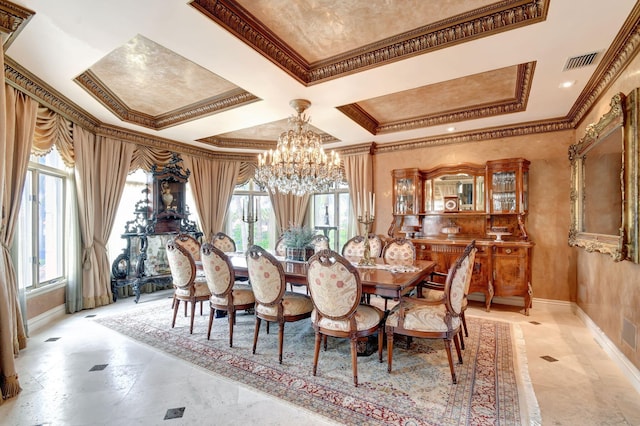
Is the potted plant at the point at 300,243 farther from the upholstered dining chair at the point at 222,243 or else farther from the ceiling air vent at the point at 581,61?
the ceiling air vent at the point at 581,61

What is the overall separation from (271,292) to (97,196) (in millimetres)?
3432

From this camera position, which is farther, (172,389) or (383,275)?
(383,275)

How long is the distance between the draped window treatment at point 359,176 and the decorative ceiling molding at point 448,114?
30.4 inches

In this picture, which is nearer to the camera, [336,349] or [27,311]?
[336,349]

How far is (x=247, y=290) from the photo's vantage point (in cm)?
327

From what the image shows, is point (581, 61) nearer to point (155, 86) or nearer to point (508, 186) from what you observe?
point (508, 186)

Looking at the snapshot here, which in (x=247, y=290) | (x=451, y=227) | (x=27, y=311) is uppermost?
(x=451, y=227)

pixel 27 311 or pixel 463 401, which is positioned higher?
pixel 27 311

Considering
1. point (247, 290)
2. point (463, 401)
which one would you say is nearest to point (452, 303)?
point (463, 401)

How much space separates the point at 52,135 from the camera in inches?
139

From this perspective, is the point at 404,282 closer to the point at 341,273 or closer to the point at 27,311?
the point at 341,273

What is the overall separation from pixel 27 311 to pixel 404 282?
13.3 ft

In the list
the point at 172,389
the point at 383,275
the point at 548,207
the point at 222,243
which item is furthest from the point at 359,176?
the point at 172,389

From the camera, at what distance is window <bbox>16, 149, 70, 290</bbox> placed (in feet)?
11.3
